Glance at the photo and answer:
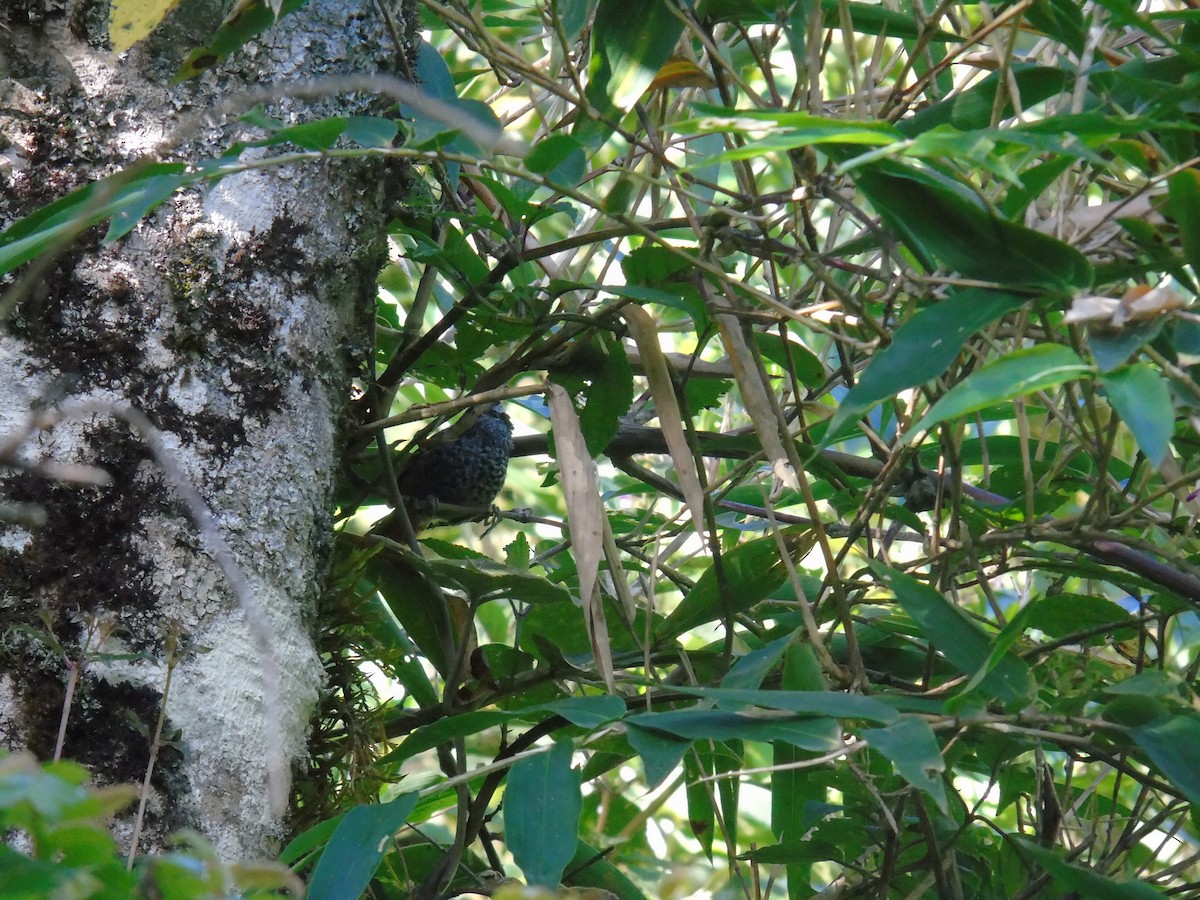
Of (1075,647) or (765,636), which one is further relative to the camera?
(1075,647)

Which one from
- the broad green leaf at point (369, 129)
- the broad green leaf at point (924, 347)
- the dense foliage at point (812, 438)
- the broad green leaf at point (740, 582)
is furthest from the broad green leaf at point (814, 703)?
the broad green leaf at point (369, 129)

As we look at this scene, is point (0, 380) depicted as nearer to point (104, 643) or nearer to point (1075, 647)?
point (104, 643)

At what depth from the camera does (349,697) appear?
86 cm

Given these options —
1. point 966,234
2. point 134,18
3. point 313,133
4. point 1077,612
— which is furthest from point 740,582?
point 134,18

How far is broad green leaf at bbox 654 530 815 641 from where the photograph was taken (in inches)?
34.3

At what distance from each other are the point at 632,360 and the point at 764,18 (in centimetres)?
33

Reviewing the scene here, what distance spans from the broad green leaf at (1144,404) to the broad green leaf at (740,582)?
0.41 meters

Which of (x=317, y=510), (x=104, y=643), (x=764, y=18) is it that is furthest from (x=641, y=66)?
(x=104, y=643)

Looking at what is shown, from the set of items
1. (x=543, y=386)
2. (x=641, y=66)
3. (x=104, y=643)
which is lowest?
(x=104, y=643)

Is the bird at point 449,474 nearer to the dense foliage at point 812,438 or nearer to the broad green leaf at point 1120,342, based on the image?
the dense foliage at point 812,438

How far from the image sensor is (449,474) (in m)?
1.00

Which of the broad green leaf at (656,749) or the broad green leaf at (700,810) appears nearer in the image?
the broad green leaf at (656,749)

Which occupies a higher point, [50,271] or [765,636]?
[50,271]

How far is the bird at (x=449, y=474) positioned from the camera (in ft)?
3.27
